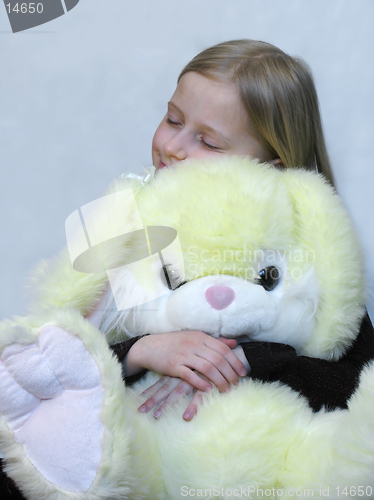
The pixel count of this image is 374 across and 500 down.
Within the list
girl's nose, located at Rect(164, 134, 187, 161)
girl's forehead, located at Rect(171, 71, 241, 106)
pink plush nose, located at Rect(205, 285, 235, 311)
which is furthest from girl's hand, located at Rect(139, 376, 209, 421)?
girl's forehead, located at Rect(171, 71, 241, 106)

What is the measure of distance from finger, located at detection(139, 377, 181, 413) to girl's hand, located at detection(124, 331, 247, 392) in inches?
0.4

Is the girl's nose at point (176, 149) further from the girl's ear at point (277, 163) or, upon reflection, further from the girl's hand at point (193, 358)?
the girl's hand at point (193, 358)

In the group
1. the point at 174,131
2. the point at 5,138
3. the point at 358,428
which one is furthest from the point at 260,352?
the point at 5,138

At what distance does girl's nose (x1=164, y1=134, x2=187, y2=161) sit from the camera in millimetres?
940

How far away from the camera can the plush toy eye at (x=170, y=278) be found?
2.44 feet

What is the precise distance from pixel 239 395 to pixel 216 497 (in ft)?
0.42

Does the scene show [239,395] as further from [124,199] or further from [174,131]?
[174,131]

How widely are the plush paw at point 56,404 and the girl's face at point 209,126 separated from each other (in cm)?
49

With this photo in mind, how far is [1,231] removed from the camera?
4.06ft

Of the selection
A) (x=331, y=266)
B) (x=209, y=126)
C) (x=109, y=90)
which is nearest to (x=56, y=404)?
(x=331, y=266)

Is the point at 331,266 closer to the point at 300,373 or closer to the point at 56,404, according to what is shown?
the point at 300,373

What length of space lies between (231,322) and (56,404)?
0.26 meters

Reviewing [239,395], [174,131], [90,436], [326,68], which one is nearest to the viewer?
[90,436]

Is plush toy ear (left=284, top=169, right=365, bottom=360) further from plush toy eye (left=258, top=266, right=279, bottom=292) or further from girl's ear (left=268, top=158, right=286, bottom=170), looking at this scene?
girl's ear (left=268, top=158, right=286, bottom=170)
